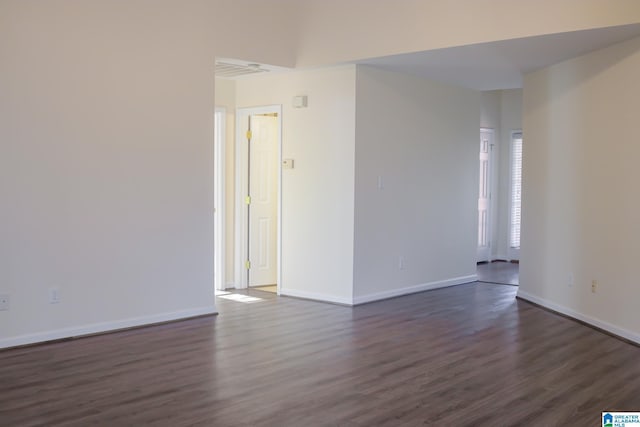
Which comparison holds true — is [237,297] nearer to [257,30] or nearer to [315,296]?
[315,296]

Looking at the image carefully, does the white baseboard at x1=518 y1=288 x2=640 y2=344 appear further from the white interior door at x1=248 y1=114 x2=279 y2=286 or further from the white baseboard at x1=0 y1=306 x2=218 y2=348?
the white baseboard at x1=0 y1=306 x2=218 y2=348

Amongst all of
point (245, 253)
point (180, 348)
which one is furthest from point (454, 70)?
point (180, 348)

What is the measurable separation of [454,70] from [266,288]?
10.6 feet

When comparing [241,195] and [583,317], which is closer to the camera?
[583,317]

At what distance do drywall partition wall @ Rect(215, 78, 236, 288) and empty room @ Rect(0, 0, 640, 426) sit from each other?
2cm

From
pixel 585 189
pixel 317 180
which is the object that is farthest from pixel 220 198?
pixel 585 189

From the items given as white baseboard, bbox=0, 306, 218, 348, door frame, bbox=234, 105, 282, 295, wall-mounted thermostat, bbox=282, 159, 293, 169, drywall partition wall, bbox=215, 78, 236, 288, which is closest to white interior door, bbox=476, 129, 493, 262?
door frame, bbox=234, 105, 282, 295

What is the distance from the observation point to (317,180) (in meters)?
6.92

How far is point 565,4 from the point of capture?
5012 millimetres

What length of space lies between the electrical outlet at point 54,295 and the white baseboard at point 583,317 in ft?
14.8

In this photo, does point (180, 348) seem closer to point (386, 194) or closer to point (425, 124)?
point (386, 194)

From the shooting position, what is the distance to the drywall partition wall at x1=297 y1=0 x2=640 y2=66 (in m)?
4.97

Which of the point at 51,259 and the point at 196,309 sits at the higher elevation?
the point at 51,259

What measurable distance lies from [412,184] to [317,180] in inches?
44.8
